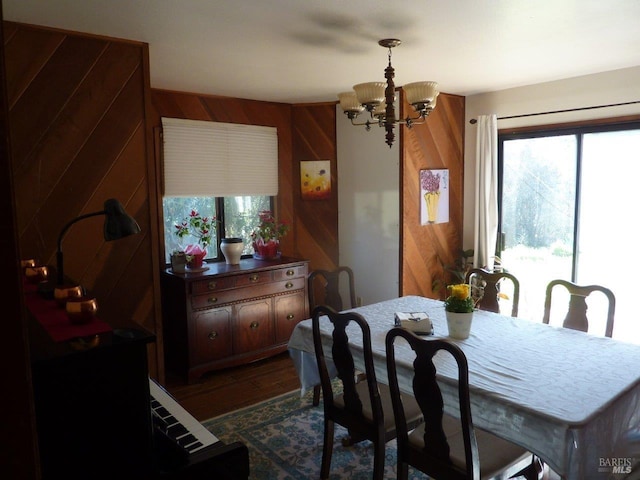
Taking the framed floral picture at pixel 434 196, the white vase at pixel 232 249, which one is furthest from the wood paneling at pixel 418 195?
the white vase at pixel 232 249

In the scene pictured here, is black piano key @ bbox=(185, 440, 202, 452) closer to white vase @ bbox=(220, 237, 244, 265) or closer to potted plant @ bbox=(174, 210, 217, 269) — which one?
potted plant @ bbox=(174, 210, 217, 269)

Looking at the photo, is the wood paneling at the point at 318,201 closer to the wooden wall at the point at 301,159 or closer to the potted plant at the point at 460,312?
the wooden wall at the point at 301,159

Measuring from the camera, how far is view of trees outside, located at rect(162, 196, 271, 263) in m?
4.27

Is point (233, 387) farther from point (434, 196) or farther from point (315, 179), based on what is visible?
point (434, 196)

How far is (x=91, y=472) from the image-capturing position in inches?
46.3

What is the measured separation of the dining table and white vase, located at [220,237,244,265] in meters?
1.71

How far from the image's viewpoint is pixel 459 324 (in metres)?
2.47

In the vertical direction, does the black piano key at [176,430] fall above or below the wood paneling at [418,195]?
below

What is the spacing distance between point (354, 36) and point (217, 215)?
2.38 metres

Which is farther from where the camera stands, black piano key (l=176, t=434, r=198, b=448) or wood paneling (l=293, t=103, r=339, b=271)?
wood paneling (l=293, t=103, r=339, b=271)

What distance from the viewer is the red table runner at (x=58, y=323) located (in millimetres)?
1273

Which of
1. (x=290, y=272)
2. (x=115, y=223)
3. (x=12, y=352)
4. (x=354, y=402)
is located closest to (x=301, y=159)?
(x=290, y=272)

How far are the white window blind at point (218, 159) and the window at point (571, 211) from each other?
226 cm

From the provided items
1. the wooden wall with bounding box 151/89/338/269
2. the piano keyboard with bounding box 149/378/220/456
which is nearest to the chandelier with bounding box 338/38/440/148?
the piano keyboard with bounding box 149/378/220/456
